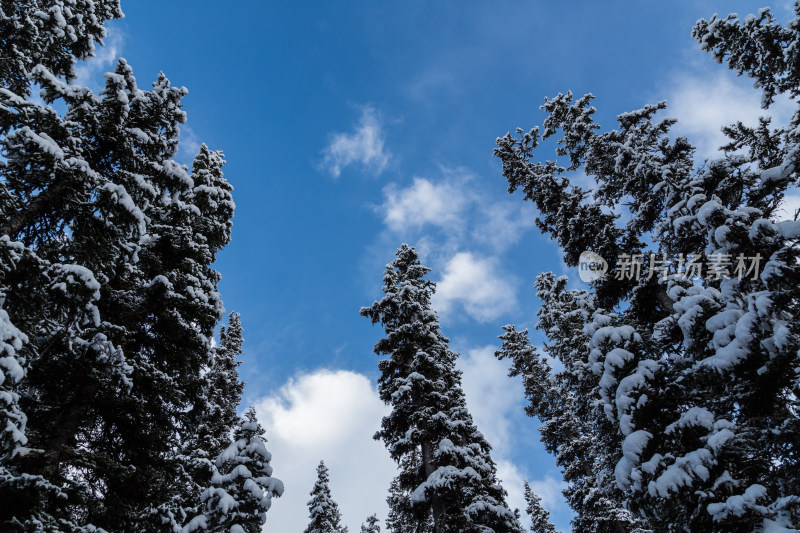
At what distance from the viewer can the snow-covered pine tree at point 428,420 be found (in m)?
14.6

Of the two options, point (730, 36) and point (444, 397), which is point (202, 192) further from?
point (730, 36)

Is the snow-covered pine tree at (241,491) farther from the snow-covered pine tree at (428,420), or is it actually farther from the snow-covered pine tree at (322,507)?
the snow-covered pine tree at (322,507)

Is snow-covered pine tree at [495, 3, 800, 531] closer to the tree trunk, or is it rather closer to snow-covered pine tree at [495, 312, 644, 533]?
snow-covered pine tree at [495, 312, 644, 533]

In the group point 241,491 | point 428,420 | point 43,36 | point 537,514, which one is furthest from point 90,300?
point 537,514

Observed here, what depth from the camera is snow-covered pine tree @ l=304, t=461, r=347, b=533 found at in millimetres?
27266

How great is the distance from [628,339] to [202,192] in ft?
46.3

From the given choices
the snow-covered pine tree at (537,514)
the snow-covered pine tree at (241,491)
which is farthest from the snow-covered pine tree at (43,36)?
the snow-covered pine tree at (537,514)

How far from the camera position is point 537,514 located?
3631cm

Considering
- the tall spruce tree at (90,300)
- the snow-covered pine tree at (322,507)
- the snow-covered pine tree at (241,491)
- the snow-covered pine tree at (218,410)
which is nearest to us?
the tall spruce tree at (90,300)

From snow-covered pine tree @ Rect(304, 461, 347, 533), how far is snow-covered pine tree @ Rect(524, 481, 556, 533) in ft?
59.0

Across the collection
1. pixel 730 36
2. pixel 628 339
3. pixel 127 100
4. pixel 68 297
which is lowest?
pixel 68 297

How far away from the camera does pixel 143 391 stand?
10.8 m

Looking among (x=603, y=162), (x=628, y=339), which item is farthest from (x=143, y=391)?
(x=603, y=162)

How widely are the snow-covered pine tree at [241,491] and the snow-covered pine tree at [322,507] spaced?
18347 mm
